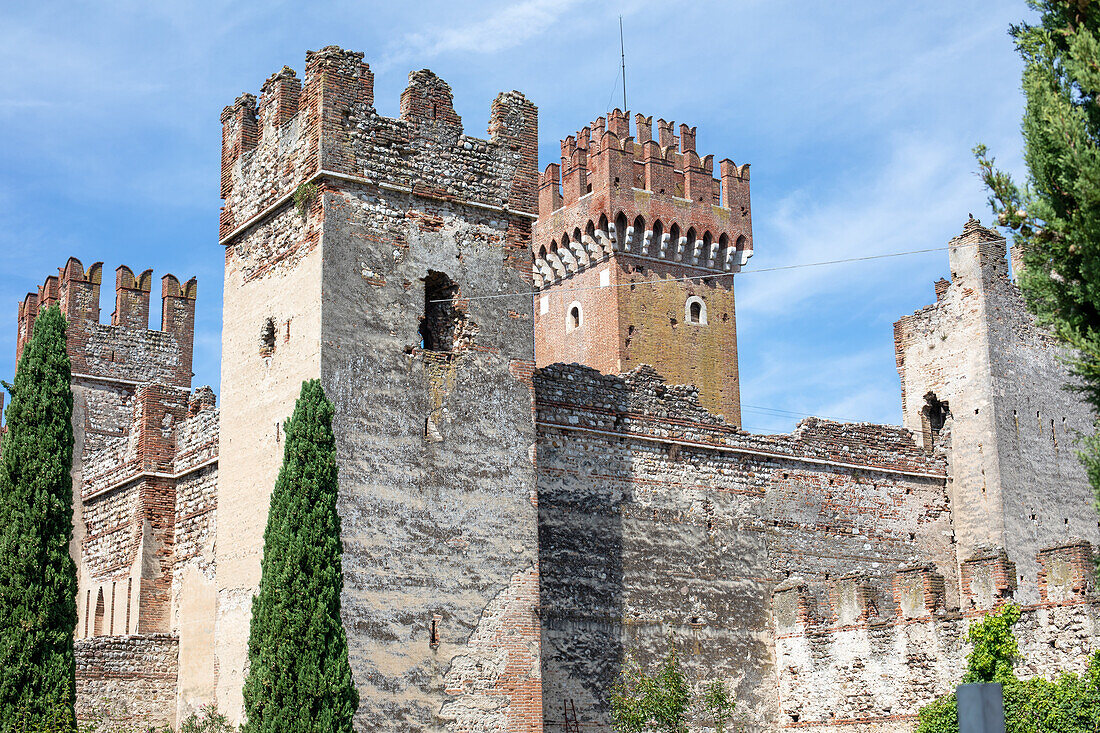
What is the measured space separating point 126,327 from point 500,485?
515 inches

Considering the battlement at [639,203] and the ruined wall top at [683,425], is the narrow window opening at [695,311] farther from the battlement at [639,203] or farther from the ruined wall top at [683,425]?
the ruined wall top at [683,425]

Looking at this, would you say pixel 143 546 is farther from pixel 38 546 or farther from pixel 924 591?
pixel 924 591

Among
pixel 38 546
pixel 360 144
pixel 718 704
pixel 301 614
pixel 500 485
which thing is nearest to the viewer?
pixel 301 614

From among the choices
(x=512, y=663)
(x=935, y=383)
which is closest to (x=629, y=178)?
(x=935, y=383)

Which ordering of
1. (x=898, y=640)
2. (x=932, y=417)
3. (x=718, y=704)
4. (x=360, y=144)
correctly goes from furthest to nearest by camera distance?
(x=932, y=417), (x=718, y=704), (x=898, y=640), (x=360, y=144)

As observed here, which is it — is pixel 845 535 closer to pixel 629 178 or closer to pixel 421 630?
pixel 421 630

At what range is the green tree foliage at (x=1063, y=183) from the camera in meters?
9.47

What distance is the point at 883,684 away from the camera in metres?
19.4

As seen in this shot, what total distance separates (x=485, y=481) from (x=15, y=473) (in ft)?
17.7

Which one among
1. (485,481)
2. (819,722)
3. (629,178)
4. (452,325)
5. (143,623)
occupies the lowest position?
(819,722)

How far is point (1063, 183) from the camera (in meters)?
9.63

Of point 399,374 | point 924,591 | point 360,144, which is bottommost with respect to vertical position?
point 924,591

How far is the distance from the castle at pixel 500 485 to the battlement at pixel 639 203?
1369 cm

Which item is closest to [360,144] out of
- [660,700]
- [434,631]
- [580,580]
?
[434,631]
